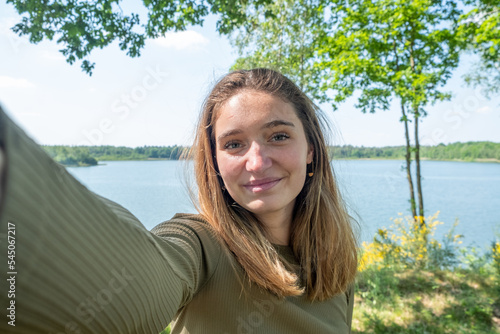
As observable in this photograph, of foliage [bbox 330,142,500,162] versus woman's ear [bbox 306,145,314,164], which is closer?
woman's ear [bbox 306,145,314,164]

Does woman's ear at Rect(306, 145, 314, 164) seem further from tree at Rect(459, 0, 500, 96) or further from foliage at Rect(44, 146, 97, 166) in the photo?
tree at Rect(459, 0, 500, 96)

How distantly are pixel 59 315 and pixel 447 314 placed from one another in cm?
486

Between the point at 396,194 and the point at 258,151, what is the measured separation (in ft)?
36.1

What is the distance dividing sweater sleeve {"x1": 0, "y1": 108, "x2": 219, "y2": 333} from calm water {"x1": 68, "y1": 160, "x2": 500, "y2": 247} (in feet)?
8.40

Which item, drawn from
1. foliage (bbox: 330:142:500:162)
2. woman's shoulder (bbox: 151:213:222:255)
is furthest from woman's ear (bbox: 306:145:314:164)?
foliage (bbox: 330:142:500:162)

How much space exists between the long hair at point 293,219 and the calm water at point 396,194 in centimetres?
118

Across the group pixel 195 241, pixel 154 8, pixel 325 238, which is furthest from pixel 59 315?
pixel 154 8

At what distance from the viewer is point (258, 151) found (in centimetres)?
138

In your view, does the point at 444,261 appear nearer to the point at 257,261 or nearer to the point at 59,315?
the point at 257,261

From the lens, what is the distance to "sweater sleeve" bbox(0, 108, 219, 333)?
0.33 m

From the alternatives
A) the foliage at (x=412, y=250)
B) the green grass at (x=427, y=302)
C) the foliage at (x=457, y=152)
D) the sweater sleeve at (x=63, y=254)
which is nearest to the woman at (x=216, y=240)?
the sweater sleeve at (x=63, y=254)

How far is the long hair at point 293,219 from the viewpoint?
1.39 m

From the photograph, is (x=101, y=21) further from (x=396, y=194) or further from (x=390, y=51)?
(x=396, y=194)

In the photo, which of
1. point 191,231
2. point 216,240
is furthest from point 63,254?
point 216,240
